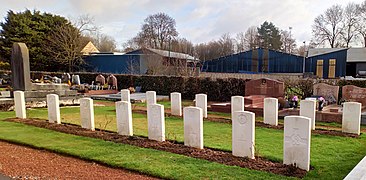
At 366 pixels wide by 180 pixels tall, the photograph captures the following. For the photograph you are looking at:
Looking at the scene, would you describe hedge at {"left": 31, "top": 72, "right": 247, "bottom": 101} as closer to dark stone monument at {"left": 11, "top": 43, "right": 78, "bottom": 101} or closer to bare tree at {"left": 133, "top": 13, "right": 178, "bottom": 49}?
dark stone monument at {"left": 11, "top": 43, "right": 78, "bottom": 101}

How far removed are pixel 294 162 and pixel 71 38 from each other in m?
36.9

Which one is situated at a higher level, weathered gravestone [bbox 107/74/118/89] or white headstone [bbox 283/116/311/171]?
weathered gravestone [bbox 107/74/118/89]

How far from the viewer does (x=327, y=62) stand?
123 ft

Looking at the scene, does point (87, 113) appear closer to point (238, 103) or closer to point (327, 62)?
point (238, 103)

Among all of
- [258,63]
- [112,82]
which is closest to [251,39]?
[258,63]

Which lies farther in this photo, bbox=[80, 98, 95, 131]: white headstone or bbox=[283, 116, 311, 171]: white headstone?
bbox=[80, 98, 95, 131]: white headstone

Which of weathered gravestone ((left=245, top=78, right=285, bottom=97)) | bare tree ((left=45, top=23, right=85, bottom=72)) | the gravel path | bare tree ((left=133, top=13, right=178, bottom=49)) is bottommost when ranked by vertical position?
the gravel path

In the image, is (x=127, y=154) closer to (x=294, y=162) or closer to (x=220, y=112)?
(x=294, y=162)

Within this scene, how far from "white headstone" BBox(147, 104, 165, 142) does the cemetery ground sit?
0.54 meters

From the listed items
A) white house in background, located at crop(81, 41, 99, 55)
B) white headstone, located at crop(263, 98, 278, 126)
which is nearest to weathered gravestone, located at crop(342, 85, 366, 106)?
white headstone, located at crop(263, 98, 278, 126)

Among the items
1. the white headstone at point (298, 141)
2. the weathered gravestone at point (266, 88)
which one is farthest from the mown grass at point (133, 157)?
the weathered gravestone at point (266, 88)

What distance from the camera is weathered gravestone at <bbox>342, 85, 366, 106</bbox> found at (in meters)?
13.4

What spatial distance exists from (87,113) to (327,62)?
117ft

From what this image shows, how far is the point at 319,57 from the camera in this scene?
37.9 m
